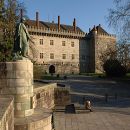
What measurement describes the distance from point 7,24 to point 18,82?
17890mm

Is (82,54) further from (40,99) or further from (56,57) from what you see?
(40,99)

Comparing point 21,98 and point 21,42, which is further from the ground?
point 21,42

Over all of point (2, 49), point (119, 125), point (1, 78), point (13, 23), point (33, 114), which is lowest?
point (119, 125)

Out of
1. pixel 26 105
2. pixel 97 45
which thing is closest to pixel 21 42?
pixel 26 105

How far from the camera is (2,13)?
1152 inches

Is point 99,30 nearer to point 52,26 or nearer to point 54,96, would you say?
point 52,26

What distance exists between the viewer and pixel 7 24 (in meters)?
28.5

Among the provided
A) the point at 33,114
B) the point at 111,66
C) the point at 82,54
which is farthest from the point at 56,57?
the point at 33,114

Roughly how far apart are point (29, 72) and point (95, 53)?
60.7 metres

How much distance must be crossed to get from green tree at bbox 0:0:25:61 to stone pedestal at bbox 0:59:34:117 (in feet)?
48.3

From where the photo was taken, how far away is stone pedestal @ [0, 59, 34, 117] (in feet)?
37.3

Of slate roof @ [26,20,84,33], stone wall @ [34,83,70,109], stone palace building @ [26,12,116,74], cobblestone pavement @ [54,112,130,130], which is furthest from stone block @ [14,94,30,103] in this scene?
slate roof @ [26,20,84,33]

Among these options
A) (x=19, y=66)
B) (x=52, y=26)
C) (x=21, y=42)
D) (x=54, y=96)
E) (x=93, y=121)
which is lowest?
(x=93, y=121)

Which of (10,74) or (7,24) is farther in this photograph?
(7,24)
